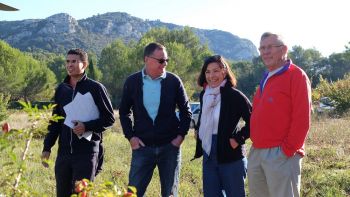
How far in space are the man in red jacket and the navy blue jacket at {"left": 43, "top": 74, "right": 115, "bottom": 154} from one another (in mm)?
1422

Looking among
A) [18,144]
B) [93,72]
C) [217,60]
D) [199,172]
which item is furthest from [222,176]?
[93,72]

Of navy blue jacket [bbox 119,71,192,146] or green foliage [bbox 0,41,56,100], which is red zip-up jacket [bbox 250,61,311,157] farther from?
green foliage [bbox 0,41,56,100]

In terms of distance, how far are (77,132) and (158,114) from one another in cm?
76

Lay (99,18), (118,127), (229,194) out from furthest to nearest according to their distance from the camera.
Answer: (99,18)
(118,127)
(229,194)

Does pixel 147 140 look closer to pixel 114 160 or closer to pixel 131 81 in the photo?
pixel 131 81

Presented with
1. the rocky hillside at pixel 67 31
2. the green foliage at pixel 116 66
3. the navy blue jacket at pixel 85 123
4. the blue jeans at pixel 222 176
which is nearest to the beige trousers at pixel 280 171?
the blue jeans at pixel 222 176

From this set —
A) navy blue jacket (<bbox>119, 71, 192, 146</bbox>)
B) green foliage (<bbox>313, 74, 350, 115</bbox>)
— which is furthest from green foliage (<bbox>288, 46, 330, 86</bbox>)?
navy blue jacket (<bbox>119, 71, 192, 146</bbox>)

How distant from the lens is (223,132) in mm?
3779

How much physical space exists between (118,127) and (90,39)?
374 feet

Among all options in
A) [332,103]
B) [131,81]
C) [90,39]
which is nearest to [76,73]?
[131,81]

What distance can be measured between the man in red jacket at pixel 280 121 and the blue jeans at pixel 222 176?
0.84ft

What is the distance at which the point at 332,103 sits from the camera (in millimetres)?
21094

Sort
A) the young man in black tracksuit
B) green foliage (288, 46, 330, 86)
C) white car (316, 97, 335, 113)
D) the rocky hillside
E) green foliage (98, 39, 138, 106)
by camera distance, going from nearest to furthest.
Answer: the young man in black tracksuit < white car (316, 97, 335, 113) < green foliage (98, 39, 138, 106) < green foliage (288, 46, 330, 86) < the rocky hillside

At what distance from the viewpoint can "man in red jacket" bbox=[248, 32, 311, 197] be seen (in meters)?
3.21
